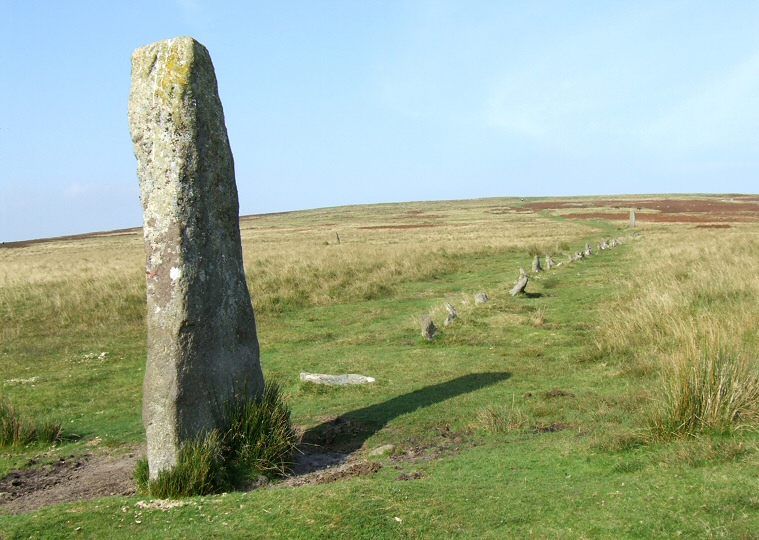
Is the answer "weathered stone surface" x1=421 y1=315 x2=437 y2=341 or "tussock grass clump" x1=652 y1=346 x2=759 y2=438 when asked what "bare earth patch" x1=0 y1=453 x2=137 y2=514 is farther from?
"weathered stone surface" x1=421 y1=315 x2=437 y2=341

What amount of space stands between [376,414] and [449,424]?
46.4 inches

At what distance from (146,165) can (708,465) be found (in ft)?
20.7

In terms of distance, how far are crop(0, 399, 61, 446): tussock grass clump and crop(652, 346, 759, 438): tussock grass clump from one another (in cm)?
779

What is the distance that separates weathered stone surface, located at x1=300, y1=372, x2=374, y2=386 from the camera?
10.7 metres

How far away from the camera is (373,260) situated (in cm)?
2634

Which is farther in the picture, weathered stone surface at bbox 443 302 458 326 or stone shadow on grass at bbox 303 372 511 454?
weathered stone surface at bbox 443 302 458 326

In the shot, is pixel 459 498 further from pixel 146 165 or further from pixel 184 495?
pixel 146 165

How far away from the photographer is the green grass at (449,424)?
510cm

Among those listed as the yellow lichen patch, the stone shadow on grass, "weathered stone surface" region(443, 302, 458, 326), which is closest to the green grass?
the stone shadow on grass

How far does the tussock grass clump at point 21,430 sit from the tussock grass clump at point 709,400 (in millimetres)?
7793

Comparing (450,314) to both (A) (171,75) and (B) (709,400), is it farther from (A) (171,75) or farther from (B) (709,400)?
(A) (171,75)

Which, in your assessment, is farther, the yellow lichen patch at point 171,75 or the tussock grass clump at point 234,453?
the yellow lichen patch at point 171,75

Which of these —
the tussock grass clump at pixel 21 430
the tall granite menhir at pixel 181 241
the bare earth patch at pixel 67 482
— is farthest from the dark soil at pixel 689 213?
the bare earth patch at pixel 67 482

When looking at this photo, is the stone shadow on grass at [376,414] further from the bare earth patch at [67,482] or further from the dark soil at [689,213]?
the dark soil at [689,213]
